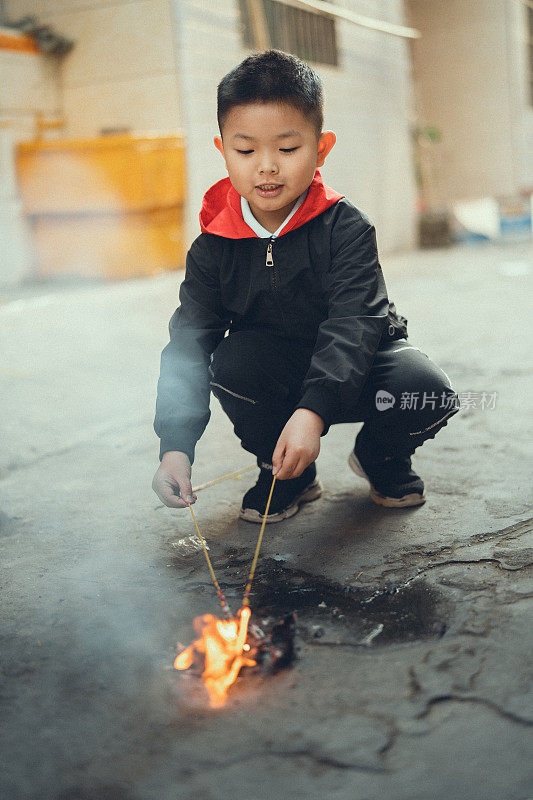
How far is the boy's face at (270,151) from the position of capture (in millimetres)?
1463

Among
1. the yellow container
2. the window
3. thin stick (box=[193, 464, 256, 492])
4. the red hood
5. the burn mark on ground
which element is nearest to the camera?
the burn mark on ground

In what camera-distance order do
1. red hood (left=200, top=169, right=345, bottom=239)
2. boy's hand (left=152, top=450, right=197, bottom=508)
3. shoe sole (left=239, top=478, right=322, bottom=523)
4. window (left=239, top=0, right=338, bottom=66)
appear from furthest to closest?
window (left=239, top=0, right=338, bottom=66) < shoe sole (left=239, top=478, right=322, bottom=523) < red hood (left=200, top=169, right=345, bottom=239) < boy's hand (left=152, top=450, right=197, bottom=508)

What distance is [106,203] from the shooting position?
206 inches

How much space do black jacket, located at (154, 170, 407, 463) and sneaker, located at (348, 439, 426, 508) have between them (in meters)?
0.28

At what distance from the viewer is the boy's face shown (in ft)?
4.80

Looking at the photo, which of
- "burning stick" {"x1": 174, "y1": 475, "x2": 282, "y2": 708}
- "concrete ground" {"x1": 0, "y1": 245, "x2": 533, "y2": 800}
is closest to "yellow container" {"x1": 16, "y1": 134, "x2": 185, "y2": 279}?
"concrete ground" {"x1": 0, "y1": 245, "x2": 533, "y2": 800}

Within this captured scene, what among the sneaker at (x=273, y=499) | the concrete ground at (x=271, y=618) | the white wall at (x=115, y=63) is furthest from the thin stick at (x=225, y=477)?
the white wall at (x=115, y=63)

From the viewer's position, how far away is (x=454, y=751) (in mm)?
969

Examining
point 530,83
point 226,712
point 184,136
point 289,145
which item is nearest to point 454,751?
point 226,712

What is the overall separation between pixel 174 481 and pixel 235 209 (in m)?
0.57

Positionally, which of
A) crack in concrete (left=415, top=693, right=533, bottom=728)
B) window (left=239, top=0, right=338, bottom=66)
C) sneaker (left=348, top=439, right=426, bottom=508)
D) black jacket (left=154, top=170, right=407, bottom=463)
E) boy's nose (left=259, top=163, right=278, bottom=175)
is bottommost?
crack in concrete (left=415, top=693, right=533, bottom=728)

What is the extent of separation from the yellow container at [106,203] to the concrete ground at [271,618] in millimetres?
2841

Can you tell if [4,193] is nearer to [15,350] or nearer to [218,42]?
[218,42]

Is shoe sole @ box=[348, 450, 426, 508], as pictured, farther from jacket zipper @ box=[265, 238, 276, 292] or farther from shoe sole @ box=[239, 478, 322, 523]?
jacket zipper @ box=[265, 238, 276, 292]
